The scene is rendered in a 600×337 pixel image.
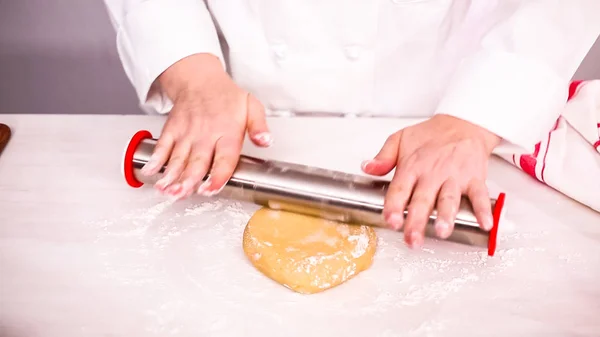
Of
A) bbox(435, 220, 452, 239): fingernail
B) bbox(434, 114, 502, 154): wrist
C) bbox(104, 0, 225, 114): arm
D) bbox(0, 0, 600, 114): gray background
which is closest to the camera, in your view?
bbox(435, 220, 452, 239): fingernail

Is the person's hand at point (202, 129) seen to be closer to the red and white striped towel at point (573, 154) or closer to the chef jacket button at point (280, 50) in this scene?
the chef jacket button at point (280, 50)

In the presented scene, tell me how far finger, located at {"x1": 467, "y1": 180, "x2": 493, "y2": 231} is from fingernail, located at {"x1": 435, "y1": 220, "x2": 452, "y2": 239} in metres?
0.04

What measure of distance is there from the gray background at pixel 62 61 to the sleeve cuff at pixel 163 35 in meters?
0.56

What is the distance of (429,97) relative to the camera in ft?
2.85

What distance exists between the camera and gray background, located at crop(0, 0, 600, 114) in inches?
50.5

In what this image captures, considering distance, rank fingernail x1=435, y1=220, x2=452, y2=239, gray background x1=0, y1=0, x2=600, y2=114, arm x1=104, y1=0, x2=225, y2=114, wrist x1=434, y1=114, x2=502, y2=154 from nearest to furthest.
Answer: fingernail x1=435, y1=220, x2=452, y2=239 → wrist x1=434, y1=114, x2=502, y2=154 → arm x1=104, y1=0, x2=225, y2=114 → gray background x1=0, y1=0, x2=600, y2=114

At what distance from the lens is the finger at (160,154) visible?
2.09ft

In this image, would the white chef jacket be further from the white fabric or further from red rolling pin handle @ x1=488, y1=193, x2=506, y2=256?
red rolling pin handle @ x1=488, y1=193, x2=506, y2=256

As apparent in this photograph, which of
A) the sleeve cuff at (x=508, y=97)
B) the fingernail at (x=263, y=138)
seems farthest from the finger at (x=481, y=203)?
the fingernail at (x=263, y=138)

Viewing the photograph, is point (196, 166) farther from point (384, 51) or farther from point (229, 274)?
point (384, 51)

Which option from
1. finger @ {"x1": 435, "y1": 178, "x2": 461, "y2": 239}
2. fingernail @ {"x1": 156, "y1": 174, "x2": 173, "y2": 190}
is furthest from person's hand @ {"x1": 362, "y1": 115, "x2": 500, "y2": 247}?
fingernail @ {"x1": 156, "y1": 174, "x2": 173, "y2": 190}

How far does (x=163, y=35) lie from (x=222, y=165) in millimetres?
259

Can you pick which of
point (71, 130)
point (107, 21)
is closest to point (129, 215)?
point (71, 130)

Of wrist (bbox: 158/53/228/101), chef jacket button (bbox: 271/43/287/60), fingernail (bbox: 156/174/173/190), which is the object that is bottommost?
fingernail (bbox: 156/174/173/190)
